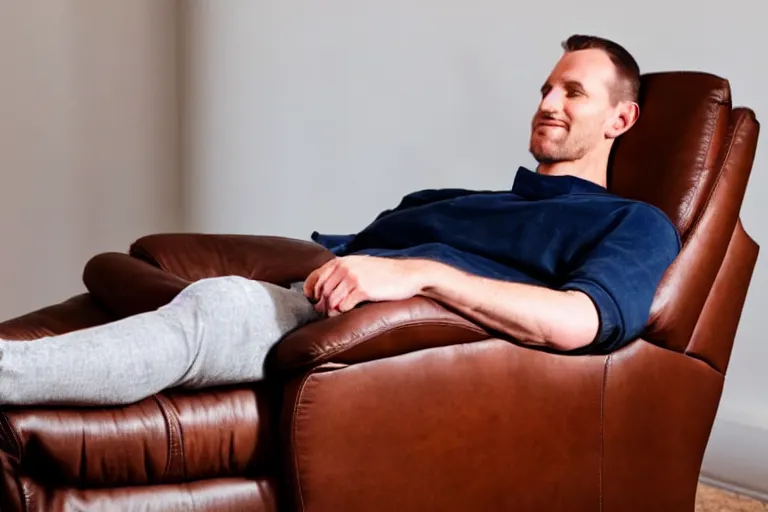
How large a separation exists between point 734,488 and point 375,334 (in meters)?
1.34

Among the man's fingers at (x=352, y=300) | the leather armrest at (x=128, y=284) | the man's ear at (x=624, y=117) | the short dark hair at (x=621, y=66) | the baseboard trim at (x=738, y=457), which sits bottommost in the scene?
the baseboard trim at (x=738, y=457)

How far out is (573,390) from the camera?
4.80ft

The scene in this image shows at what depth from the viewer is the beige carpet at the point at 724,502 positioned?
2115 mm

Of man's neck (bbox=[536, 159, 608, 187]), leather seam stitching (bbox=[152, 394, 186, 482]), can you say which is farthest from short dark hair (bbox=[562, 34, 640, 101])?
leather seam stitching (bbox=[152, 394, 186, 482])

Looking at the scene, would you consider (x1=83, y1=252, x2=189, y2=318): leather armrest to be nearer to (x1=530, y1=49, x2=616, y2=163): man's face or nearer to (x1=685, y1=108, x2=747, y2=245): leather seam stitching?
(x1=530, y1=49, x2=616, y2=163): man's face

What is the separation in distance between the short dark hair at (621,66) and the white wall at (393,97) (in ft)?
1.37

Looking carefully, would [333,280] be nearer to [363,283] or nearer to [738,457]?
[363,283]

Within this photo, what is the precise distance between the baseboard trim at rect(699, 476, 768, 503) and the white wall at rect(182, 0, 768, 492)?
0.07 feet

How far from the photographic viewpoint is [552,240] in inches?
65.9

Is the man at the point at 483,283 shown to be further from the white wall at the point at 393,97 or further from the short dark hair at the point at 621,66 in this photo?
the white wall at the point at 393,97

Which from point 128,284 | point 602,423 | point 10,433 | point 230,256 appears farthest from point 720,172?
point 10,433

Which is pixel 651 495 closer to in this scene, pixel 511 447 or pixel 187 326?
pixel 511 447

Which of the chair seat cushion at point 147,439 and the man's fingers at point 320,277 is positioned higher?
the man's fingers at point 320,277

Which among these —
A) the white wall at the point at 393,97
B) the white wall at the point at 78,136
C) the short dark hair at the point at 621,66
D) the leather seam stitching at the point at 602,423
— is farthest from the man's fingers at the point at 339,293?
the white wall at the point at 78,136
